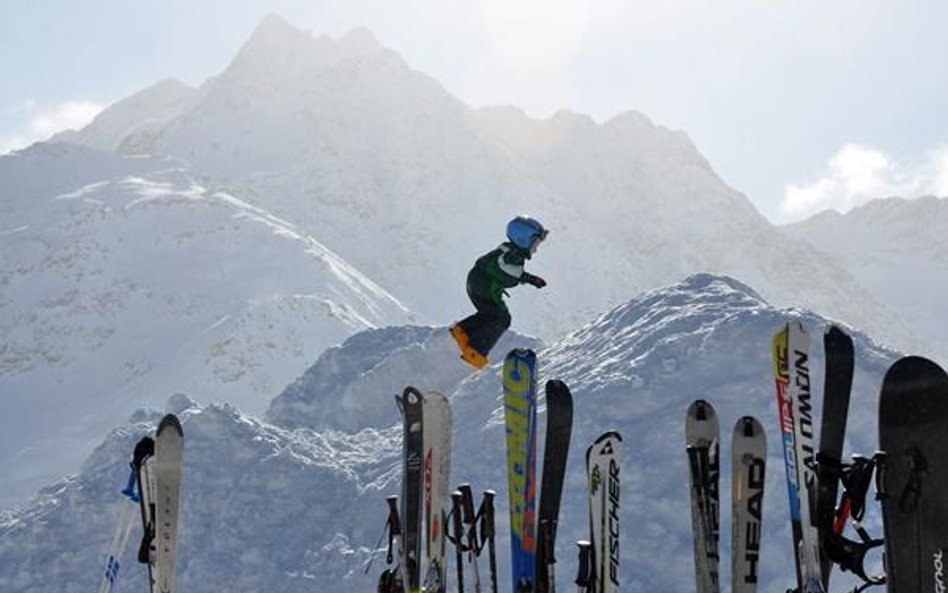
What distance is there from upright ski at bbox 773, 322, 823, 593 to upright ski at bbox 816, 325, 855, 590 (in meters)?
0.05

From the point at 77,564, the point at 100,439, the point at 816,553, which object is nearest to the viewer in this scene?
the point at 816,553

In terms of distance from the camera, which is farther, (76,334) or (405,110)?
(405,110)

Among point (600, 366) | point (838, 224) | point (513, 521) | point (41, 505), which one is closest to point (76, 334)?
point (41, 505)

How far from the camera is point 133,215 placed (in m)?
111

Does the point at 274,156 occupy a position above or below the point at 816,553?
above

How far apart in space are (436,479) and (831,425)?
2.65 meters

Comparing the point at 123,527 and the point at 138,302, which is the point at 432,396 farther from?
the point at 138,302

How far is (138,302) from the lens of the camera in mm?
101875

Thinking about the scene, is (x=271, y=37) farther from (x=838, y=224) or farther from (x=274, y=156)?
(x=838, y=224)

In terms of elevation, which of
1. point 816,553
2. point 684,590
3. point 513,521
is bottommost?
point 816,553

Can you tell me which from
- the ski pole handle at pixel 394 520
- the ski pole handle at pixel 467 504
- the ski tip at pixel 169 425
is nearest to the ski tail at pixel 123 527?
the ski tip at pixel 169 425

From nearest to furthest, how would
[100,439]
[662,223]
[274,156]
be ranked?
[100,439], [274,156], [662,223]

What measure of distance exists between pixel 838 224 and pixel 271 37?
92.0 meters

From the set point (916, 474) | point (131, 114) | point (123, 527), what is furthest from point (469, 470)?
point (131, 114)
